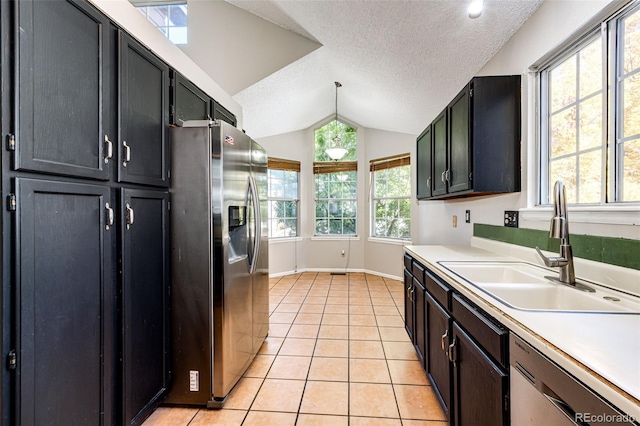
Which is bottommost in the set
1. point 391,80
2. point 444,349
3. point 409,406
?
point 409,406

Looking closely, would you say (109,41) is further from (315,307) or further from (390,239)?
(390,239)

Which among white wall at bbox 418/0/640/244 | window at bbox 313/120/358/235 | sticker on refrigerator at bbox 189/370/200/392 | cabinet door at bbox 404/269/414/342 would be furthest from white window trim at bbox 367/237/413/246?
sticker on refrigerator at bbox 189/370/200/392

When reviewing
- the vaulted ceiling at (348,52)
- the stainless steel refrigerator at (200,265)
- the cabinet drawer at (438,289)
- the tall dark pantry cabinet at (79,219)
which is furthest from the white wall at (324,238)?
the tall dark pantry cabinet at (79,219)

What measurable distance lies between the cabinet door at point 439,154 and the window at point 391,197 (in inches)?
79.3

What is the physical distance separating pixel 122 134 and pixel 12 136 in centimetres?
50

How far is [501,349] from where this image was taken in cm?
93

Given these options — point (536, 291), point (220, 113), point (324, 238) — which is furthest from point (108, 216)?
point (324, 238)

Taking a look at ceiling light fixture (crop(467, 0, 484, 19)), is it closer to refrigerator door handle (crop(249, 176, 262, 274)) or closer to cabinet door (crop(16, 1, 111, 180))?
refrigerator door handle (crop(249, 176, 262, 274))

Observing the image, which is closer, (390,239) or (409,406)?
(409,406)

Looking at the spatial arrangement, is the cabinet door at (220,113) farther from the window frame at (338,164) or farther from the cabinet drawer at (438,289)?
the window frame at (338,164)

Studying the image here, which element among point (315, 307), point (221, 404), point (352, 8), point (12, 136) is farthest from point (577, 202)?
point (315, 307)

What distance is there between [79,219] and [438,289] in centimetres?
176

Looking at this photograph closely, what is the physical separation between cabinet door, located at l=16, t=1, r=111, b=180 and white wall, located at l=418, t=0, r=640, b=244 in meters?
2.23

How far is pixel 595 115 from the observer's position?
4.73 feet
